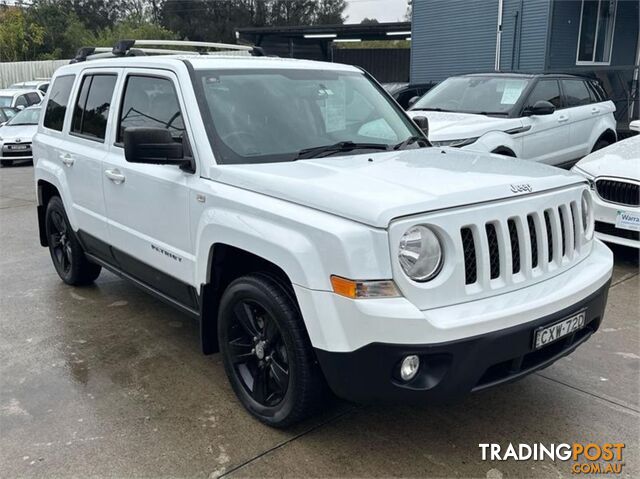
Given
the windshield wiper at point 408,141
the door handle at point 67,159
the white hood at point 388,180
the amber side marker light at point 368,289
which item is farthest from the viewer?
the door handle at point 67,159

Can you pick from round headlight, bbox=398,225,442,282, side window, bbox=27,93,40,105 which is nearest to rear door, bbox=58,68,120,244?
round headlight, bbox=398,225,442,282

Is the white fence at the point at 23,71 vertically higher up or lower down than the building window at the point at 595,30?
lower down

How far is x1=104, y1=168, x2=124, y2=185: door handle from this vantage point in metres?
4.23

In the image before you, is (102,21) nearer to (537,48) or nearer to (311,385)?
(537,48)

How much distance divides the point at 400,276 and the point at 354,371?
464mm

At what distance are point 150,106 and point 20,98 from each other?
59.5 feet

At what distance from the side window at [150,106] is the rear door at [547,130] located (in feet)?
16.9

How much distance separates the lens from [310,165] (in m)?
3.37

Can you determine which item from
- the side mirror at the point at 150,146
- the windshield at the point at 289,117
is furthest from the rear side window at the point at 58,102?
the side mirror at the point at 150,146

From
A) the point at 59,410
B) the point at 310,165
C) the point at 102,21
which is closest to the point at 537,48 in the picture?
the point at 310,165

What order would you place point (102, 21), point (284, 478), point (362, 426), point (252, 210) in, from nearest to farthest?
point (284, 478) < point (252, 210) < point (362, 426) < point (102, 21)

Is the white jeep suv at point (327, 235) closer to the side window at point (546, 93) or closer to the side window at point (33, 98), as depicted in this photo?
the side window at point (546, 93)

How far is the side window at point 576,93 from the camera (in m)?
8.89

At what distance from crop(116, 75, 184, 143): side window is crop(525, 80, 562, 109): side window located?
5406 millimetres
